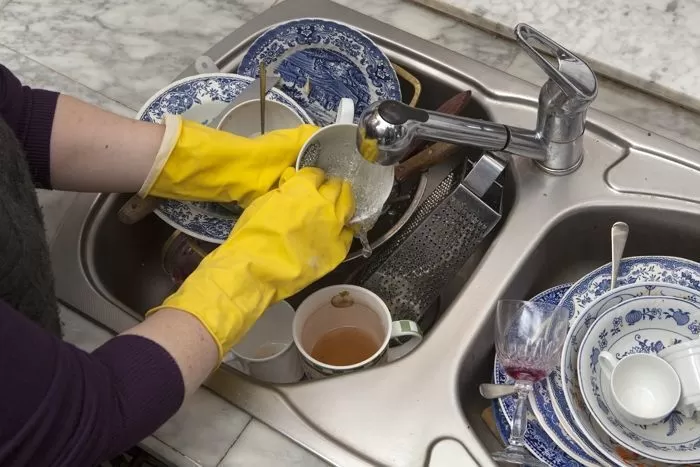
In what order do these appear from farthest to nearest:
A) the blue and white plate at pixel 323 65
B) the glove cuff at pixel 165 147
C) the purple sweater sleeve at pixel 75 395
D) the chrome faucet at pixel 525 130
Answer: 1. the blue and white plate at pixel 323 65
2. the glove cuff at pixel 165 147
3. the chrome faucet at pixel 525 130
4. the purple sweater sleeve at pixel 75 395

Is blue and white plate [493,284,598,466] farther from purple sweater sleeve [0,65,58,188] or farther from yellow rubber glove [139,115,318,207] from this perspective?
purple sweater sleeve [0,65,58,188]

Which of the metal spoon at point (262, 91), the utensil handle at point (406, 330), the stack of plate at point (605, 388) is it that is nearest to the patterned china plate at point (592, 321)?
the stack of plate at point (605, 388)

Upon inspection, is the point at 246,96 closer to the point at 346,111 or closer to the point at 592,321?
the point at 346,111

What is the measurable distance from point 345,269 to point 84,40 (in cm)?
43

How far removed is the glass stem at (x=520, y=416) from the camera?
24.1 inches

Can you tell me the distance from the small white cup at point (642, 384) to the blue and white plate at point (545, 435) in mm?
49

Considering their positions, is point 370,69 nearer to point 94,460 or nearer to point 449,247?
point 449,247

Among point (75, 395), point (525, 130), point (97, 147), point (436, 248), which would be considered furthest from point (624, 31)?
point (75, 395)

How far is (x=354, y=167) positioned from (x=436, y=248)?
0.11 m

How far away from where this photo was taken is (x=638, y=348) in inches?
24.9

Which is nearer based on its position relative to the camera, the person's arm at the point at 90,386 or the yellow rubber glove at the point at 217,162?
the person's arm at the point at 90,386

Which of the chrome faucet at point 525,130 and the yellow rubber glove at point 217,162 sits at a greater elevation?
the chrome faucet at point 525,130

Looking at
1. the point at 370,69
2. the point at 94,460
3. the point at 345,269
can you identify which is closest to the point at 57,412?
the point at 94,460

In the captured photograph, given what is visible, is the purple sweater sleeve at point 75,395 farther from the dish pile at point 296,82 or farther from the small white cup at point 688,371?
the small white cup at point 688,371
